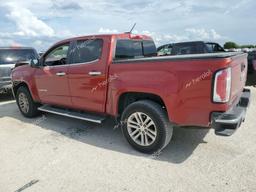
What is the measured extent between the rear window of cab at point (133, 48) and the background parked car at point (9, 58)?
5.19 metres

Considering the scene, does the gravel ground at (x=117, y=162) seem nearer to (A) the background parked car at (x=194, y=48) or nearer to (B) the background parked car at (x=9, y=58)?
(B) the background parked car at (x=9, y=58)

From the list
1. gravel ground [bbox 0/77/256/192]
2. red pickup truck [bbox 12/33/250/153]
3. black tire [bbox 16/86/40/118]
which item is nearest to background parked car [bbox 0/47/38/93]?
black tire [bbox 16/86/40/118]

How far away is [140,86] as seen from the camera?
12.7 feet

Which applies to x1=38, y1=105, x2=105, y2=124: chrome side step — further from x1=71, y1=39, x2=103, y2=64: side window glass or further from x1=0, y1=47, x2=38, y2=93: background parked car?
x1=0, y1=47, x2=38, y2=93: background parked car

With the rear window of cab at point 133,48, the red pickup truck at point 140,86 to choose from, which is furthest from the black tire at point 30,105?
the rear window of cab at point 133,48

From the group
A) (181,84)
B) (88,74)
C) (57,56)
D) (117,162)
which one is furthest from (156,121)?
(57,56)

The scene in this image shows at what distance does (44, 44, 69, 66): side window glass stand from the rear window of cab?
4.08ft

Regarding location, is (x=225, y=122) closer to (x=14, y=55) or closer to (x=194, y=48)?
(x=14, y=55)

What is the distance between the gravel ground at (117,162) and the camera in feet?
10.5

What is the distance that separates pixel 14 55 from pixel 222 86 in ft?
25.1

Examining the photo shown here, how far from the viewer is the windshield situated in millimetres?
8633

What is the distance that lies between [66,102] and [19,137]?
109 centimetres

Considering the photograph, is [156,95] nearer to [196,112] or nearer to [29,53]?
[196,112]

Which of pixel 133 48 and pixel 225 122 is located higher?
pixel 133 48
